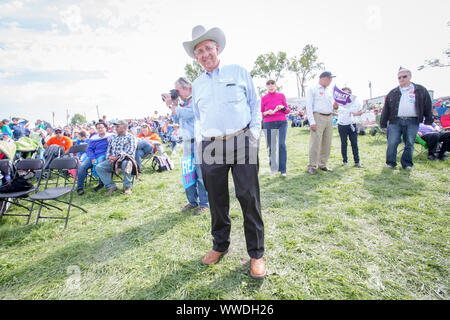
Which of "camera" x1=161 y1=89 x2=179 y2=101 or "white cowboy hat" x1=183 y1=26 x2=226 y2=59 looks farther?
"camera" x1=161 y1=89 x2=179 y2=101

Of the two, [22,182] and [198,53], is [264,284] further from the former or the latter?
[22,182]

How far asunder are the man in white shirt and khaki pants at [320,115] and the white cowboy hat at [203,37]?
10.9 ft

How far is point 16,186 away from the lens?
12.0 ft

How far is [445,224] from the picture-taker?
2.51 m

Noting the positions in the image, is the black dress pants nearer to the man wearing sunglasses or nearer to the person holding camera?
the person holding camera

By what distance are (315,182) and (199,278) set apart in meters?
3.26

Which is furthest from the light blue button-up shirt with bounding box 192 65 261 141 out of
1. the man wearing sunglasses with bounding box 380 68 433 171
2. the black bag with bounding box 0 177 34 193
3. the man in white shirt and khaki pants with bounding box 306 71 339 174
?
the man wearing sunglasses with bounding box 380 68 433 171

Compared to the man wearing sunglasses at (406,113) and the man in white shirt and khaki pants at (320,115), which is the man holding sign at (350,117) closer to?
the man in white shirt and khaki pants at (320,115)

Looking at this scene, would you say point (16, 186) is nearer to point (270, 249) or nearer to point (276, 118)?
point (270, 249)

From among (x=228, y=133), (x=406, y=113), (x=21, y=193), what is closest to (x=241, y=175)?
(x=228, y=133)

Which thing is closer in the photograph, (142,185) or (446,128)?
(142,185)

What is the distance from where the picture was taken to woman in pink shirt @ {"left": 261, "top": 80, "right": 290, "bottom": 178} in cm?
464

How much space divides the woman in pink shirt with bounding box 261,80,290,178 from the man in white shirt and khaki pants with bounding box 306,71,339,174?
637 millimetres
